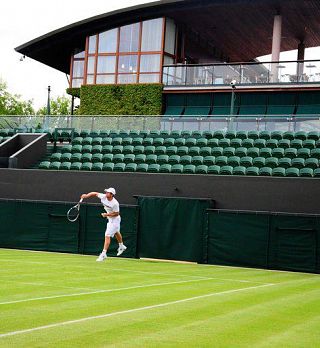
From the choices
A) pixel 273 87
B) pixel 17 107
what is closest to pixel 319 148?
pixel 273 87

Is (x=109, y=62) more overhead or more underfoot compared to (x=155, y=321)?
more overhead

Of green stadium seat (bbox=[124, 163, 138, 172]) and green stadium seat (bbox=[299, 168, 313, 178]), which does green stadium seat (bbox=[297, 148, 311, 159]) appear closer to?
green stadium seat (bbox=[299, 168, 313, 178])

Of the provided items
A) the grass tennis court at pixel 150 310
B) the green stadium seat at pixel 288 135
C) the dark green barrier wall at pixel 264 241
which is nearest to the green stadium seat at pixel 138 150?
the green stadium seat at pixel 288 135

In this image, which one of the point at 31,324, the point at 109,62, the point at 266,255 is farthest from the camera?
the point at 109,62

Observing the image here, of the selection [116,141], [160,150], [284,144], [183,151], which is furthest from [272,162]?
[116,141]

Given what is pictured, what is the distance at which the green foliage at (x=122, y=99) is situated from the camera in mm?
43125

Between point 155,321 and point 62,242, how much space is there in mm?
17396

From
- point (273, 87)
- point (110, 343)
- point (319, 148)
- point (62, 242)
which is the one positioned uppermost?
point (273, 87)

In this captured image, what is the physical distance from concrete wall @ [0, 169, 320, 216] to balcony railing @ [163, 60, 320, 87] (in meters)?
16.3

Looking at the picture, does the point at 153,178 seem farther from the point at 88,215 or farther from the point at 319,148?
the point at 319,148

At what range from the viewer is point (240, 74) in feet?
137

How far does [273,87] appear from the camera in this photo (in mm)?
40344

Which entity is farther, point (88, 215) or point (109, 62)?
point (109, 62)

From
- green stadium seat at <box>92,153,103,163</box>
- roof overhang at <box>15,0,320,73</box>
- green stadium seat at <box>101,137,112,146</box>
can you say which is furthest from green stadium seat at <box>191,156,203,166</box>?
roof overhang at <box>15,0,320,73</box>
